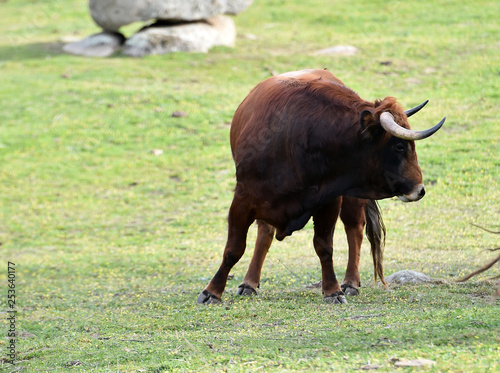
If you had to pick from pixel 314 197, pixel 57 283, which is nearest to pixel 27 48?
pixel 57 283

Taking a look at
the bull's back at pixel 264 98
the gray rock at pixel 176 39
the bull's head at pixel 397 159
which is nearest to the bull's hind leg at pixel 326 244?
the bull's head at pixel 397 159

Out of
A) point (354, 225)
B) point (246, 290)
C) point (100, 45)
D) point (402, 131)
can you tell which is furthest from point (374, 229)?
point (100, 45)

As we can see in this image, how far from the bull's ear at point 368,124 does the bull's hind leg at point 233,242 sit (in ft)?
4.66

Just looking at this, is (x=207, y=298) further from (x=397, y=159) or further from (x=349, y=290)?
(x=397, y=159)

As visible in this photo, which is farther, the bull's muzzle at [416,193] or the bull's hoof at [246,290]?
the bull's hoof at [246,290]

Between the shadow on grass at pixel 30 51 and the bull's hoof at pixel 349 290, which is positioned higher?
the bull's hoof at pixel 349 290

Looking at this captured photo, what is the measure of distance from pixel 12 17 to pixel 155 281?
21.4 metres

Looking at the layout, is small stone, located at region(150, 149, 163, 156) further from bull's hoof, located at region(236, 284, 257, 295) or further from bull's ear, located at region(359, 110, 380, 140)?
bull's ear, located at region(359, 110, 380, 140)

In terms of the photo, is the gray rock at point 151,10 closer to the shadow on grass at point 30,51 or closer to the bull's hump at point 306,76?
the shadow on grass at point 30,51

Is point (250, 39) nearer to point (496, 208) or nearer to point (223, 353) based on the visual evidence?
point (496, 208)

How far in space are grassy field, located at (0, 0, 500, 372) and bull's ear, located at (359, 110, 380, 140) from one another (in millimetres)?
1572

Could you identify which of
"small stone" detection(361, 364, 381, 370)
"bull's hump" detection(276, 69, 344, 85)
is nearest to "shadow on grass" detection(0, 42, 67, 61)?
"bull's hump" detection(276, 69, 344, 85)

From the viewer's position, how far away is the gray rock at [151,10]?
20.2 m

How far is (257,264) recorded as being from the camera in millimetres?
8344
